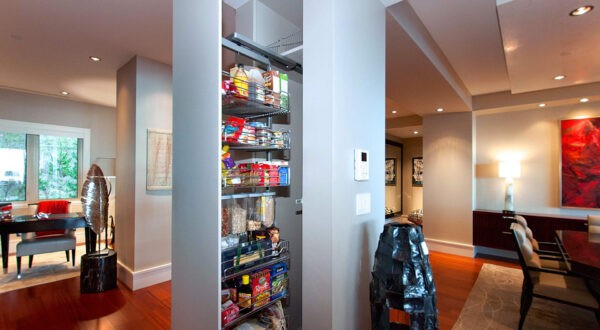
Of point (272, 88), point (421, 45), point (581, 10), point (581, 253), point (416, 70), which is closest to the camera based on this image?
point (272, 88)

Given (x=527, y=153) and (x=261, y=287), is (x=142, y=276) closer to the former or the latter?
(x=261, y=287)

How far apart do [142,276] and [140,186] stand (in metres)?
1.09

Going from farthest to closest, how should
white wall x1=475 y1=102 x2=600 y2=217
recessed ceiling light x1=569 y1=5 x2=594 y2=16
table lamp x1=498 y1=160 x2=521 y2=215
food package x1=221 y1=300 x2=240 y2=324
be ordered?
1. table lamp x1=498 y1=160 x2=521 y2=215
2. white wall x1=475 y1=102 x2=600 y2=217
3. recessed ceiling light x1=569 y1=5 x2=594 y2=16
4. food package x1=221 y1=300 x2=240 y2=324

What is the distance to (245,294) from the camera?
149 centimetres

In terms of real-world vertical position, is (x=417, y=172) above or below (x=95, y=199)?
above

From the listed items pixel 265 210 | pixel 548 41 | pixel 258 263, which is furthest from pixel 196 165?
pixel 548 41

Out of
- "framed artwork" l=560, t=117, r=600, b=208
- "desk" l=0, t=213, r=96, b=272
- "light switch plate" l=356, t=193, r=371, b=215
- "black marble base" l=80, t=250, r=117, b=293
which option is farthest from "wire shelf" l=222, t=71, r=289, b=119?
"framed artwork" l=560, t=117, r=600, b=208

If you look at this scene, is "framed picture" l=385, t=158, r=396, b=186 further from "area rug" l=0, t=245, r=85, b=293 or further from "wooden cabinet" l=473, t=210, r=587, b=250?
"area rug" l=0, t=245, r=85, b=293

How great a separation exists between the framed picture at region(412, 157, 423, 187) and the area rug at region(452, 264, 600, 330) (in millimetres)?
5273

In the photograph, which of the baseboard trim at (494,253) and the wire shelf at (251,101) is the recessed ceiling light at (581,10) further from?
the baseboard trim at (494,253)

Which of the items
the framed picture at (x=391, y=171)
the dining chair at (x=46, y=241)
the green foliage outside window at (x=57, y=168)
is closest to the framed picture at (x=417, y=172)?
the framed picture at (x=391, y=171)

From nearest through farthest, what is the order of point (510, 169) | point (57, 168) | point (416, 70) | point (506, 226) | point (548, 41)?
point (548, 41), point (416, 70), point (506, 226), point (510, 169), point (57, 168)

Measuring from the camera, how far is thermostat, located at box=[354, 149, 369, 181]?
1.53m

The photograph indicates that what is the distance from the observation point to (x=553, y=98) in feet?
13.5
